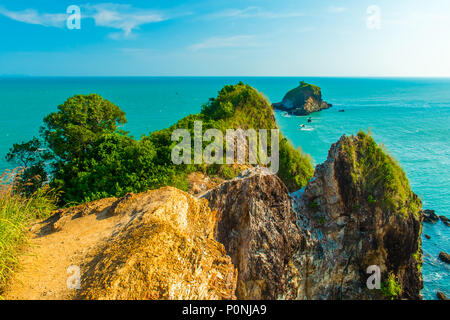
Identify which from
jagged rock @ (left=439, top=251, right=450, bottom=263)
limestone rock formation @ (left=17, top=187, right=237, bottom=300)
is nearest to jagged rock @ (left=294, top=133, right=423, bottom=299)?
limestone rock formation @ (left=17, top=187, right=237, bottom=300)

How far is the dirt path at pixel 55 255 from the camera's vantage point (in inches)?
275

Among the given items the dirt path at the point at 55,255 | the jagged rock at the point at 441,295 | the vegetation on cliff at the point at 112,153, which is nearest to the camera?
the dirt path at the point at 55,255

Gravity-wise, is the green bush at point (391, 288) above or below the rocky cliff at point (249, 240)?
below

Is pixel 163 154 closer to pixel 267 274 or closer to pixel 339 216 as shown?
pixel 267 274

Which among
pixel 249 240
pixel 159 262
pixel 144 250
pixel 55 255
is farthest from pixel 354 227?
pixel 55 255

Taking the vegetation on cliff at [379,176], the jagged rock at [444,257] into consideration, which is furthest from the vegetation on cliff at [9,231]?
the jagged rock at [444,257]

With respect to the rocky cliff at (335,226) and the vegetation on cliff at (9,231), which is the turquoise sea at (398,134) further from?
the vegetation on cliff at (9,231)

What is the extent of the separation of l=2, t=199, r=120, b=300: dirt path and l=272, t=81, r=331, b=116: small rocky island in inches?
3817

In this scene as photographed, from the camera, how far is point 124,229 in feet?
29.3

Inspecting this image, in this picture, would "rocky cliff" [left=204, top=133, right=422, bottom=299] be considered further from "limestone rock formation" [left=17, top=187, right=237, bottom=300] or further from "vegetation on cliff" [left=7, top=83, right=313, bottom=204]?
"vegetation on cliff" [left=7, top=83, right=313, bottom=204]

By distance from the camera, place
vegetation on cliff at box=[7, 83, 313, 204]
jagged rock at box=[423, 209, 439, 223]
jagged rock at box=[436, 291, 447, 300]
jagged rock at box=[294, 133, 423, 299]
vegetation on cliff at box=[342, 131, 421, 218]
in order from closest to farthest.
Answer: jagged rock at box=[294, 133, 423, 299]
vegetation on cliff at box=[342, 131, 421, 218]
vegetation on cliff at box=[7, 83, 313, 204]
jagged rock at box=[436, 291, 447, 300]
jagged rock at box=[423, 209, 439, 223]

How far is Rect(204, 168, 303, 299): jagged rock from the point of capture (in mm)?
13188

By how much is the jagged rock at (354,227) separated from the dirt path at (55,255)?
430 inches
